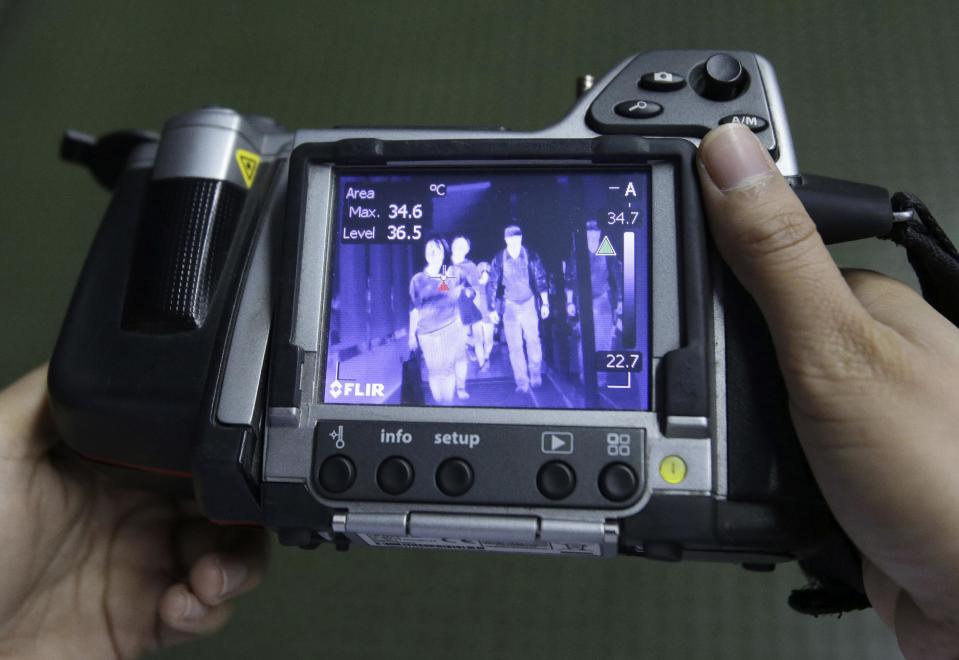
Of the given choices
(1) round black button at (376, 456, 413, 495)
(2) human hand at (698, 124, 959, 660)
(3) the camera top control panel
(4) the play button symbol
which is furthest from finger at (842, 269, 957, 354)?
(1) round black button at (376, 456, 413, 495)

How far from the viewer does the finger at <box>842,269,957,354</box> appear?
21.4 inches

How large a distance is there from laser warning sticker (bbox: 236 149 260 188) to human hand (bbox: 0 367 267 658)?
262 millimetres

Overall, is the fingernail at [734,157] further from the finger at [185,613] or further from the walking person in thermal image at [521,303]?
the finger at [185,613]

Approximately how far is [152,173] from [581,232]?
35cm

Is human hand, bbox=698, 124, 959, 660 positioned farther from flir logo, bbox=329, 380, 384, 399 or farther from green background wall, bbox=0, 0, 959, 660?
green background wall, bbox=0, 0, 959, 660

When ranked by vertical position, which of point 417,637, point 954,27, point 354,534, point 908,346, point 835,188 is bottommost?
point 417,637

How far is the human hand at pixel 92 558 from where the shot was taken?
0.71 m

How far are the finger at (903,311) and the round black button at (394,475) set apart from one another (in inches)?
13.0

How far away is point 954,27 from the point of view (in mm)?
1092

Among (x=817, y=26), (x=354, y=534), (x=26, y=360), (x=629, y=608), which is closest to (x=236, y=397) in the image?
(x=354, y=534)

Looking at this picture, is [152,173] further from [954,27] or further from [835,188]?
[954,27]

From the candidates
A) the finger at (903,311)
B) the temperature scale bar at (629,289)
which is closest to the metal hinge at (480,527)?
the temperature scale bar at (629,289)

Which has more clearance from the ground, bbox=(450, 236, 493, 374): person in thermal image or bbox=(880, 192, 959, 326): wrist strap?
bbox=(880, 192, 959, 326): wrist strap

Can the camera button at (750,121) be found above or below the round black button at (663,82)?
below
